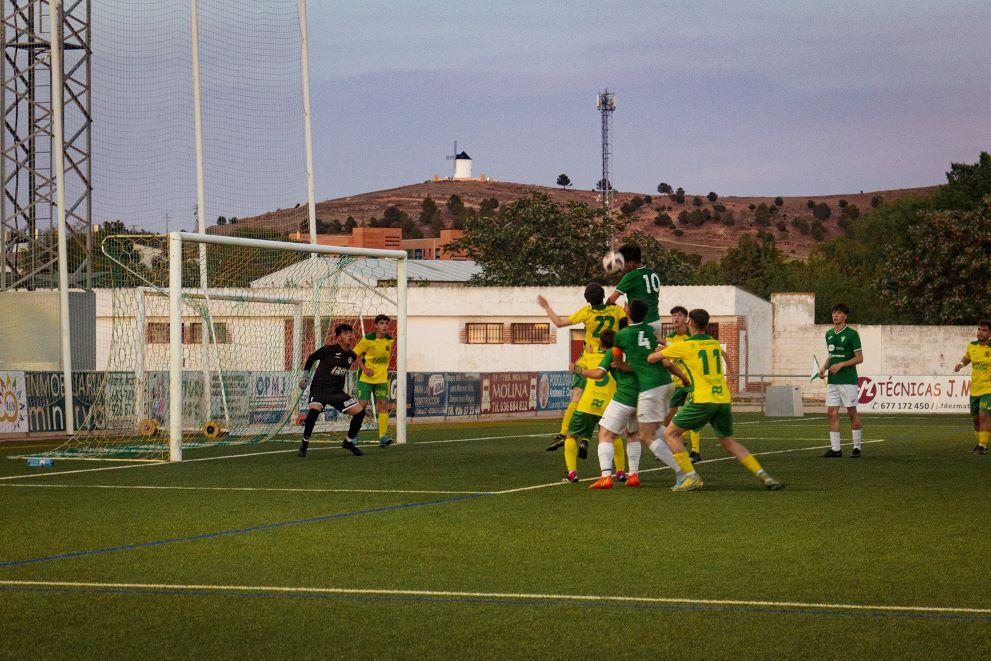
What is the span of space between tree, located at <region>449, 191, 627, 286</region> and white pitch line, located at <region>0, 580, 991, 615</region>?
58.8 metres

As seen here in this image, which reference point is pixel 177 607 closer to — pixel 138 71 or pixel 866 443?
pixel 866 443

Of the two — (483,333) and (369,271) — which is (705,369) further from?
(369,271)

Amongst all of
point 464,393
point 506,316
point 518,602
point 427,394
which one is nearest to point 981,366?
point 518,602

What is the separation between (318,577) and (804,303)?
1929 inches

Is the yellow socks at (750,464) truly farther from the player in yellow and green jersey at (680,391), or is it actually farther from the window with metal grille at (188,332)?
the window with metal grille at (188,332)

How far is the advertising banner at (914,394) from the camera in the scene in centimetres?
3953

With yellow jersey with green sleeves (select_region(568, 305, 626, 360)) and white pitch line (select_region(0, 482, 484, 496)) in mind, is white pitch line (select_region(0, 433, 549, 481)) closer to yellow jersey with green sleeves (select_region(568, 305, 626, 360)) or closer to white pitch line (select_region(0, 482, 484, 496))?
white pitch line (select_region(0, 482, 484, 496))

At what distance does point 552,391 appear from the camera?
3872cm

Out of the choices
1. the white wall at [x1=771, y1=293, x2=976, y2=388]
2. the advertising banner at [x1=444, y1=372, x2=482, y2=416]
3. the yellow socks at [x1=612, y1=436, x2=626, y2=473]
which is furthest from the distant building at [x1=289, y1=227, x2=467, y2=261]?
the yellow socks at [x1=612, y1=436, x2=626, y2=473]

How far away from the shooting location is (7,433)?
25.4 meters

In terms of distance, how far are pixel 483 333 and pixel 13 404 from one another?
3046cm

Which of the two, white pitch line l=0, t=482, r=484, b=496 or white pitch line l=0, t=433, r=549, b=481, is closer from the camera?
white pitch line l=0, t=482, r=484, b=496

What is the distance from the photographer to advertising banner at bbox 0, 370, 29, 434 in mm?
25406

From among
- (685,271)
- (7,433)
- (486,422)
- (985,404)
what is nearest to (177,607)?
(985,404)
